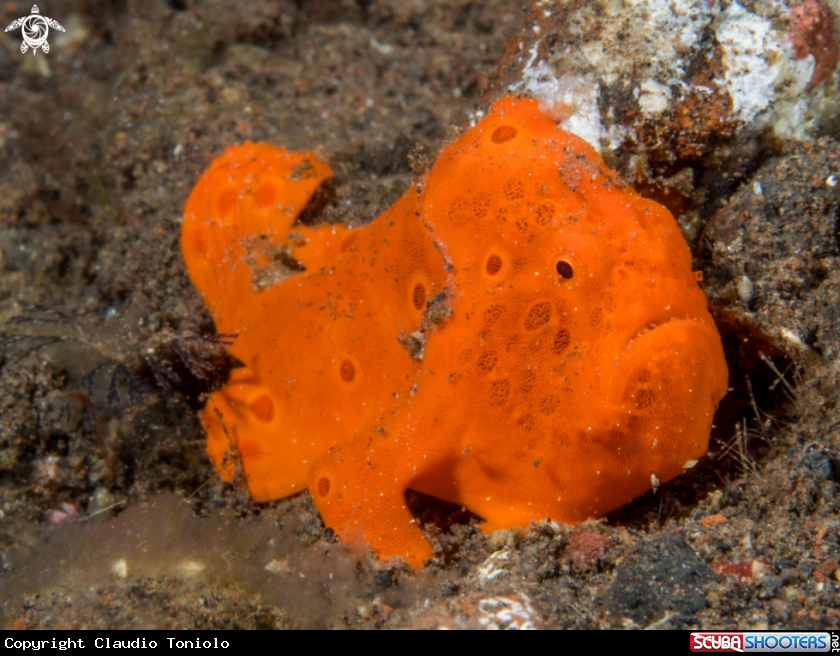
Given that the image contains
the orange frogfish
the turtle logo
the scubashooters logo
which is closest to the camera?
the scubashooters logo

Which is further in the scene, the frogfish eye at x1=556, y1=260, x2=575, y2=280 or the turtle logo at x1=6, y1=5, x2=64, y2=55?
the turtle logo at x1=6, y1=5, x2=64, y2=55

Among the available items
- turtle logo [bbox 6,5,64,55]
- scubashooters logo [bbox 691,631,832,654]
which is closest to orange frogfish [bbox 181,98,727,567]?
scubashooters logo [bbox 691,631,832,654]

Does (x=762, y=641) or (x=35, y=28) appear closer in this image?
(x=762, y=641)

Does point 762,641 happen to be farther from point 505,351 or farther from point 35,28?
point 35,28

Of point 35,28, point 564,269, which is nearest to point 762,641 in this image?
point 564,269

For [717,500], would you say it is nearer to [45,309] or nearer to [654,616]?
[654,616]

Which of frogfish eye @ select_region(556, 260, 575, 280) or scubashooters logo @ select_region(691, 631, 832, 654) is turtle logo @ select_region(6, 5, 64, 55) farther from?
scubashooters logo @ select_region(691, 631, 832, 654)

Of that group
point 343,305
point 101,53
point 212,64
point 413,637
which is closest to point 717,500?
point 413,637

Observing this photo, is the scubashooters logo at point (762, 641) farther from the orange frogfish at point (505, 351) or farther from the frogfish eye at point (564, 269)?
the frogfish eye at point (564, 269)
